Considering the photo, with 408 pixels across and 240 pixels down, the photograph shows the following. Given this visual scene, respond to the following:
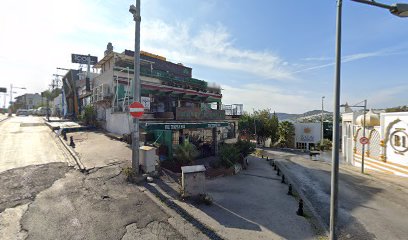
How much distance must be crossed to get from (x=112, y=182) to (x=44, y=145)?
9201mm

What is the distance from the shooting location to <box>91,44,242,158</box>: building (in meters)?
14.6

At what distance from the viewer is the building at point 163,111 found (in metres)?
14.6

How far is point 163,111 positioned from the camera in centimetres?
1981

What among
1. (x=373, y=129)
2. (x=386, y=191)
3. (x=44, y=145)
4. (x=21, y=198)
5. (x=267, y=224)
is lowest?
(x=386, y=191)

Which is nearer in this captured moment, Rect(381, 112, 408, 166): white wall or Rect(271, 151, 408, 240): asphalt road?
Rect(271, 151, 408, 240): asphalt road

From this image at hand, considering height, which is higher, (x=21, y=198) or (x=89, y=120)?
(x=89, y=120)

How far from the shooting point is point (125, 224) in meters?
6.46

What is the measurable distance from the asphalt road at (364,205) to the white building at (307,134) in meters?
31.2

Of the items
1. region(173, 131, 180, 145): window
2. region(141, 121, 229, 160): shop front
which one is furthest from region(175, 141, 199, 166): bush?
region(173, 131, 180, 145): window

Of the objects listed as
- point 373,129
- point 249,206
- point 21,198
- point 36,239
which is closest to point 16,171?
point 21,198

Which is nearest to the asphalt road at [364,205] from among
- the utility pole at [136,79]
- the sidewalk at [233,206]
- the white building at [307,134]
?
the sidewalk at [233,206]

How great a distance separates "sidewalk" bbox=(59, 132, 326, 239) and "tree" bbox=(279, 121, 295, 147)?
1377 inches

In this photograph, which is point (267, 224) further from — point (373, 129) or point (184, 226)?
point (373, 129)

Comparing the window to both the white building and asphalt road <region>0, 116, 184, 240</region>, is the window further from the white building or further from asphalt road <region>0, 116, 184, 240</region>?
the white building
